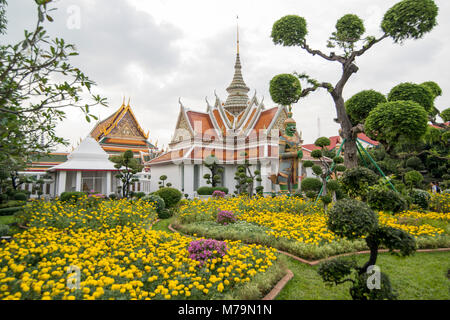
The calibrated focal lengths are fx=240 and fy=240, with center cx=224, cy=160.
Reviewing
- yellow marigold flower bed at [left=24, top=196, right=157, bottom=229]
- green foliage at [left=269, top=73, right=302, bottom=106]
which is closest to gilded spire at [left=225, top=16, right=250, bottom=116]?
green foliage at [left=269, top=73, right=302, bottom=106]

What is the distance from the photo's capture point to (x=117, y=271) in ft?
11.3

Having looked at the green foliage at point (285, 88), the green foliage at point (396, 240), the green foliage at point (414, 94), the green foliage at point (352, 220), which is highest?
the green foliage at point (285, 88)

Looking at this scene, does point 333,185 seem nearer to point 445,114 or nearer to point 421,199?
point 421,199

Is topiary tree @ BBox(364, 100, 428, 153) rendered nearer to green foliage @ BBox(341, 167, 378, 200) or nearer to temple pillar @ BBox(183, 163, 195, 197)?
green foliage @ BBox(341, 167, 378, 200)

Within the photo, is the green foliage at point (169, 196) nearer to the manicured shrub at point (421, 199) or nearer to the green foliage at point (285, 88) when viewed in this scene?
the green foliage at point (285, 88)

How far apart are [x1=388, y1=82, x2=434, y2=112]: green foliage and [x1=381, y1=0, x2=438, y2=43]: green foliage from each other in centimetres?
243

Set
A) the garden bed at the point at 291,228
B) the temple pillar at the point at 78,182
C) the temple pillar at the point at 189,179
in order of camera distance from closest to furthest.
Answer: the garden bed at the point at 291,228, the temple pillar at the point at 78,182, the temple pillar at the point at 189,179

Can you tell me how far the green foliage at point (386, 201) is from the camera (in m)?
3.29

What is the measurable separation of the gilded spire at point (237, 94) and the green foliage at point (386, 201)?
24023 mm

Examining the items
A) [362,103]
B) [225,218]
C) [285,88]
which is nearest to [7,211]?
[225,218]

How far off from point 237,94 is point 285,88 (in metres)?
16.8

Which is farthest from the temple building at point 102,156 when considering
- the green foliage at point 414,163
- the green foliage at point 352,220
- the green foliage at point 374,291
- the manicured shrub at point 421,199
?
the green foliage at point 414,163

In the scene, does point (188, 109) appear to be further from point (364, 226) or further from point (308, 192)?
point (364, 226)
